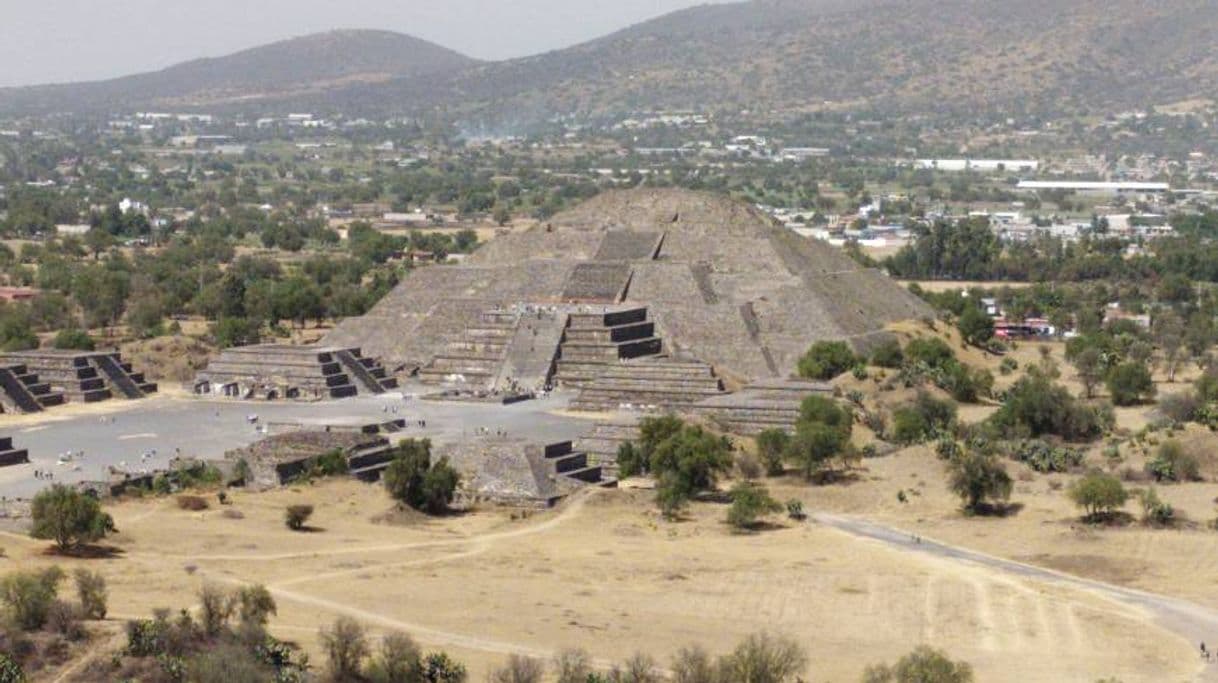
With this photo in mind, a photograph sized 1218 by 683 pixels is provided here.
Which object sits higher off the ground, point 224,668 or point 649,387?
point 224,668

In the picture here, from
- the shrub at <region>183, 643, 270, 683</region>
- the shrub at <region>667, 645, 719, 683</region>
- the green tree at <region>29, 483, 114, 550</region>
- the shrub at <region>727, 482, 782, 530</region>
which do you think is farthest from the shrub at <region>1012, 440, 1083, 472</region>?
the shrub at <region>183, 643, 270, 683</region>

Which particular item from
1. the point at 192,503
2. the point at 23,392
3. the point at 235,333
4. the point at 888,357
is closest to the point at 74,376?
the point at 23,392

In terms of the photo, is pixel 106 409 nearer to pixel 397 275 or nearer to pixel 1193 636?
pixel 397 275

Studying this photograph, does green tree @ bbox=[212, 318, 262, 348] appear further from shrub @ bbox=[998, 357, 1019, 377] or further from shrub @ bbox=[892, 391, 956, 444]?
shrub @ bbox=[892, 391, 956, 444]

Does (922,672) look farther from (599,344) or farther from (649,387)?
(599,344)

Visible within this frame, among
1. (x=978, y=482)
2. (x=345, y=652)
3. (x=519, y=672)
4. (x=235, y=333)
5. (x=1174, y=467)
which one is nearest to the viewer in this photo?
(x=519, y=672)

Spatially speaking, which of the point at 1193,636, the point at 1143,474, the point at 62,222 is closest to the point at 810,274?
the point at 1143,474
